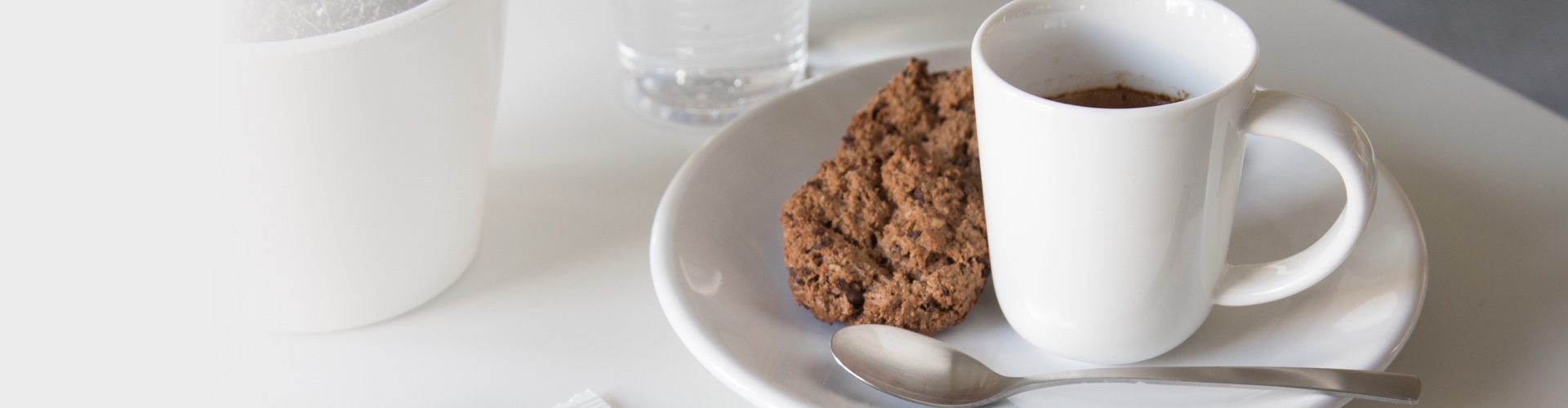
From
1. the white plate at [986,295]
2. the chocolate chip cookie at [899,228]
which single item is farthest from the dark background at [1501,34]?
the chocolate chip cookie at [899,228]

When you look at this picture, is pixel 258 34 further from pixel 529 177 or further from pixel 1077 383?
pixel 1077 383

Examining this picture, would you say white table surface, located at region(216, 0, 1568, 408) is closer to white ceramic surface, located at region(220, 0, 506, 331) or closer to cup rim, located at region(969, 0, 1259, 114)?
white ceramic surface, located at region(220, 0, 506, 331)

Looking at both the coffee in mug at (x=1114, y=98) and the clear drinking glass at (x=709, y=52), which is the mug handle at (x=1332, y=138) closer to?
the coffee in mug at (x=1114, y=98)

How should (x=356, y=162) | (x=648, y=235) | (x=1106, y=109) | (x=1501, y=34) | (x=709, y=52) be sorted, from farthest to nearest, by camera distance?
A: (x=1501, y=34) → (x=709, y=52) → (x=648, y=235) → (x=356, y=162) → (x=1106, y=109)

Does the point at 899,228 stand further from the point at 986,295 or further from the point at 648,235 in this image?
the point at 648,235

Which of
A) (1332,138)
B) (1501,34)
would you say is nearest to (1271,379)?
(1332,138)

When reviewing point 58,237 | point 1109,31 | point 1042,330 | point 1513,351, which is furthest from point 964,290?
point 58,237
